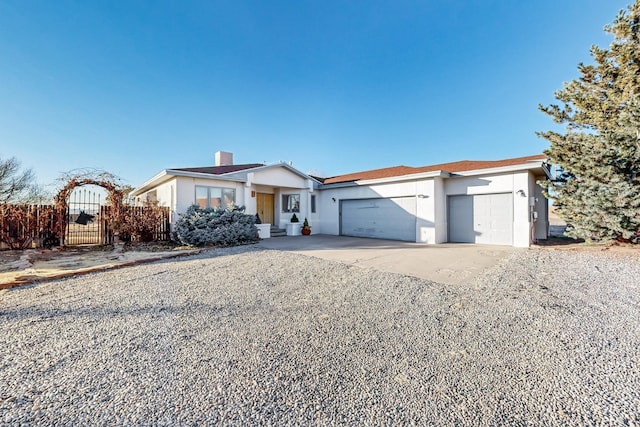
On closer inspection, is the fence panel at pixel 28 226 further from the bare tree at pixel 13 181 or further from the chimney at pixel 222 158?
the bare tree at pixel 13 181

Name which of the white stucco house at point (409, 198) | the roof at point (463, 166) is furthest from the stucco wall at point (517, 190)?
the roof at point (463, 166)

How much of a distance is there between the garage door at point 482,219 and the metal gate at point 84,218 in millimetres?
15053

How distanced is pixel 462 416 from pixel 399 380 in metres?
0.53

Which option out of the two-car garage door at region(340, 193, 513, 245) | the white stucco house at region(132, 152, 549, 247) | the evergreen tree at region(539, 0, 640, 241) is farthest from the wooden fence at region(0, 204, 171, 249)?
the evergreen tree at region(539, 0, 640, 241)

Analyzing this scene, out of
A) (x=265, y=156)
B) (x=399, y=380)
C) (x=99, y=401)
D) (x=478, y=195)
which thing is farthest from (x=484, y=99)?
(x=99, y=401)

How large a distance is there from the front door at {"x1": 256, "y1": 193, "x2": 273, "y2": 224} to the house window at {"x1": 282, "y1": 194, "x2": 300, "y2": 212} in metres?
0.85

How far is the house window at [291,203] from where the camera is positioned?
52.4ft

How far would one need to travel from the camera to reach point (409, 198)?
42.3ft

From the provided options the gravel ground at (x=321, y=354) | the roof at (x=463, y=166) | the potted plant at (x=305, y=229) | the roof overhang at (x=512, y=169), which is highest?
the roof at (x=463, y=166)

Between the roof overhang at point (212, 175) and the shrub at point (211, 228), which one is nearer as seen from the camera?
the shrub at point (211, 228)

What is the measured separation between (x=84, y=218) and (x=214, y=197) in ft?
15.9

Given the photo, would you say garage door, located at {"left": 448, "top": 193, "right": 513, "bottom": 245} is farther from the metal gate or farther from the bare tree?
the bare tree

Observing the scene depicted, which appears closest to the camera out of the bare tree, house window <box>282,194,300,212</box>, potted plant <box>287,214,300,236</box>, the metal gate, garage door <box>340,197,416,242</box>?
the metal gate

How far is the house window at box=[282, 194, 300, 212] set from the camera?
16.0 m
